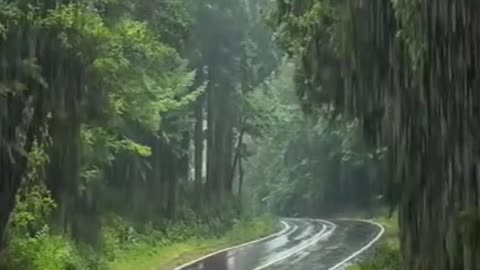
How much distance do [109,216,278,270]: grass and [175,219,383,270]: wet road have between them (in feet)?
2.79

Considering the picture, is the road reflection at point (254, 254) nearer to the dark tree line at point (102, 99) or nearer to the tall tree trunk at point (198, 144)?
the dark tree line at point (102, 99)

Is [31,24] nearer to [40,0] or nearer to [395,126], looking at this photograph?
[40,0]

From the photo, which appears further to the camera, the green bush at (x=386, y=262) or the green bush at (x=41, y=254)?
the green bush at (x=386, y=262)

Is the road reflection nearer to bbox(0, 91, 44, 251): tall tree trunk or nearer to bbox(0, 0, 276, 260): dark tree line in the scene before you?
bbox(0, 0, 276, 260): dark tree line

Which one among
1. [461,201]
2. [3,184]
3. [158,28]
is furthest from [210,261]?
[461,201]

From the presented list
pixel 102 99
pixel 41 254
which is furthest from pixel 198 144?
pixel 102 99

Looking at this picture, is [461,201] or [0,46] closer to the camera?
[461,201]

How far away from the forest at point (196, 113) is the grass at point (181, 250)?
0.14m

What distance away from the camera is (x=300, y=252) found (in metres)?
29.5

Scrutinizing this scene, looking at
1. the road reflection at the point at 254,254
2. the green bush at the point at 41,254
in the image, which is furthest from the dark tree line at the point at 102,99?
the road reflection at the point at 254,254

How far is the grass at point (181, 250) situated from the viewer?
25397 millimetres

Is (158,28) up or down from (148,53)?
up

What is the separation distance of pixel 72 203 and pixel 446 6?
16.5 m

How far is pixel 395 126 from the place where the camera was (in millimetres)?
12062
